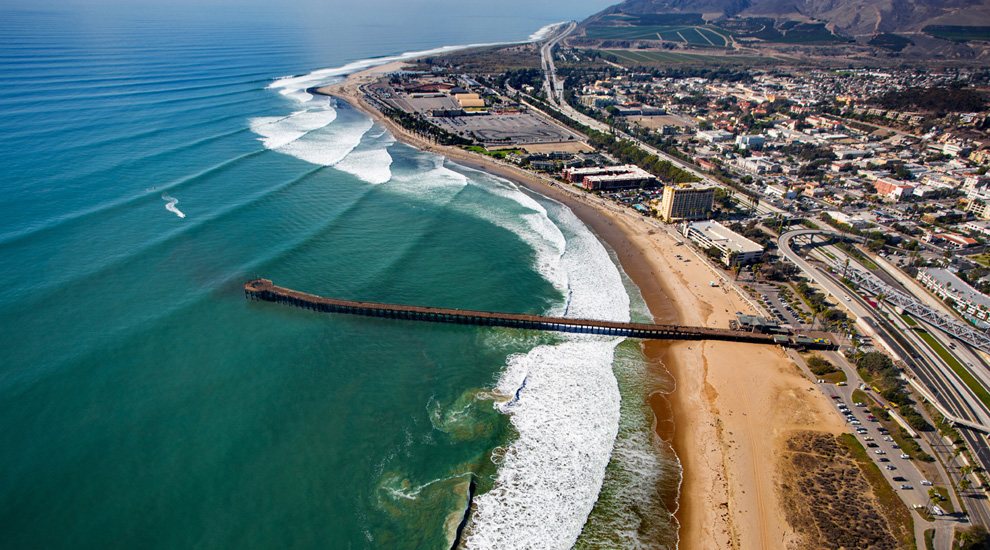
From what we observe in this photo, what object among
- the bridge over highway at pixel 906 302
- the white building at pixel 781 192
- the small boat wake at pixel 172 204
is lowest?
the bridge over highway at pixel 906 302

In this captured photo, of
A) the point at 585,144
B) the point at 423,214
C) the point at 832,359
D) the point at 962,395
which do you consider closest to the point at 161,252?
the point at 423,214

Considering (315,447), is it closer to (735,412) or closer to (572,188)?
(735,412)

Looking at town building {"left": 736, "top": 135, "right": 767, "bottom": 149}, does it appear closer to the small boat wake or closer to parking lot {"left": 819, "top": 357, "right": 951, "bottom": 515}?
parking lot {"left": 819, "top": 357, "right": 951, "bottom": 515}

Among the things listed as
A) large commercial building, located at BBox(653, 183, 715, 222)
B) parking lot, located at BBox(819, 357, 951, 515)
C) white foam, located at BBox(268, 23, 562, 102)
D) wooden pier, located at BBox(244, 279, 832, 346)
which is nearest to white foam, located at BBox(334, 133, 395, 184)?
wooden pier, located at BBox(244, 279, 832, 346)

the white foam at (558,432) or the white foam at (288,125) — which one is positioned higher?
the white foam at (288,125)

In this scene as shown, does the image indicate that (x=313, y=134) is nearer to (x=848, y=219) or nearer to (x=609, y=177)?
(x=609, y=177)

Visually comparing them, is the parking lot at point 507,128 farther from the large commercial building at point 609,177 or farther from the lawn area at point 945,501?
the lawn area at point 945,501

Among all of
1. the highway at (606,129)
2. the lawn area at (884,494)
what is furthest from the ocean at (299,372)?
the highway at (606,129)
